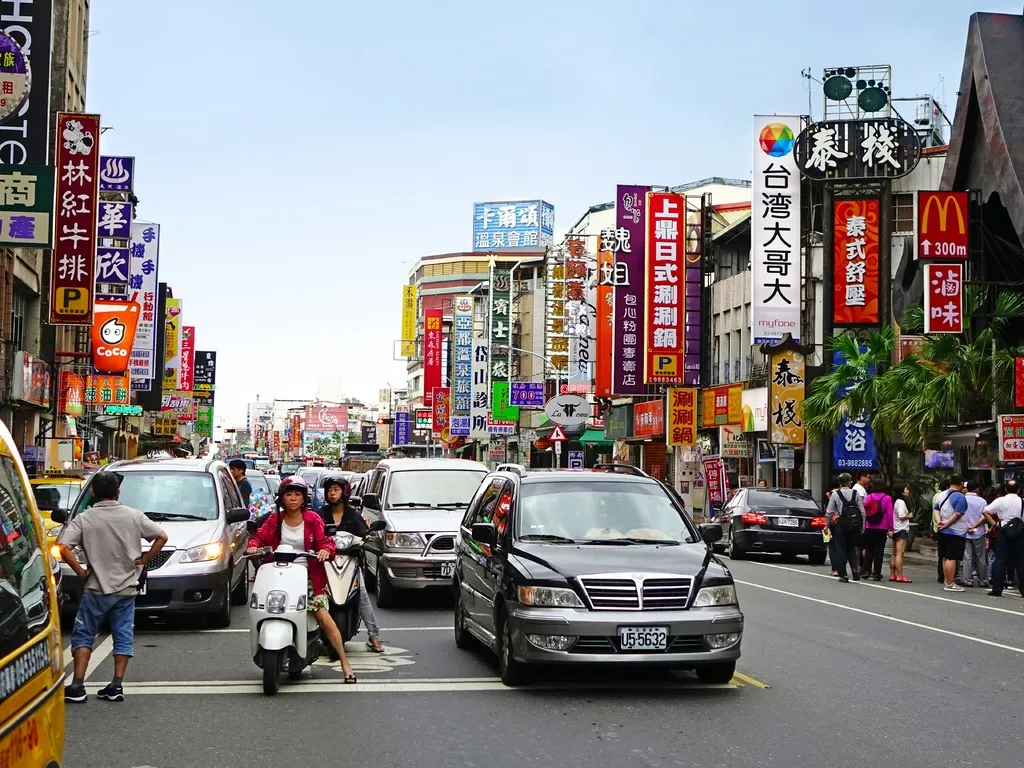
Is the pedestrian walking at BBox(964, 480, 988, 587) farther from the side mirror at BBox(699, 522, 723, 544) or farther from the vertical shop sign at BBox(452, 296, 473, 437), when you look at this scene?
the vertical shop sign at BBox(452, 296, 473, 437)

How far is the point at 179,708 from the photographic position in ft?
31.4

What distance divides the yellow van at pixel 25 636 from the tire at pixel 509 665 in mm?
5478

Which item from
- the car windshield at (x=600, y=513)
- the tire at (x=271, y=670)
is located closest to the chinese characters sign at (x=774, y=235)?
the car windshield at (x=600, y=513)

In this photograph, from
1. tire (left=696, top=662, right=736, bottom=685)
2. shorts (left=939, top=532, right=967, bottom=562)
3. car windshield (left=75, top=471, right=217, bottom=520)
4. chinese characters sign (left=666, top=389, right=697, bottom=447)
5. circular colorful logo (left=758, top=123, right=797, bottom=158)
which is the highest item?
circular colorful logo (left=758, top=123, right=797, bottom=158)

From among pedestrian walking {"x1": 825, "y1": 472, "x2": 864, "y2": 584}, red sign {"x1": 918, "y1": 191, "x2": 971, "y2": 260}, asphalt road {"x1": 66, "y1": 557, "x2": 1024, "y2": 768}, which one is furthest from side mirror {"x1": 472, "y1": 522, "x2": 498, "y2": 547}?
red sign {"x1": 918, "y1": 191, "x2": 971, "y2": 260}

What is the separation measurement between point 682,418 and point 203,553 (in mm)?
38086

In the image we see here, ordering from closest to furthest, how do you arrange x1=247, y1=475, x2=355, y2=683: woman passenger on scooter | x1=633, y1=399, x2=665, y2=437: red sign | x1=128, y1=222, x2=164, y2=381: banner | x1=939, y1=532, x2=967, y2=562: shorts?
x1=247, y1=475, x2=355, y2=683: woman passenger on scooter
x1=939, y1=532, x2=967, y2=562: shorts
x1=128, y1=222, x2=164, y2=381: banner
x1=633, y1=399, x2=665, y2=437: red sign

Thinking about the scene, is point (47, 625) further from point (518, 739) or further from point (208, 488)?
point (208, 488)

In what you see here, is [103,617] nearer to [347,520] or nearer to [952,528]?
[347,520]

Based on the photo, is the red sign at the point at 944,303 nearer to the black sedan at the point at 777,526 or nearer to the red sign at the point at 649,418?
the black sedan at the point at 777,526

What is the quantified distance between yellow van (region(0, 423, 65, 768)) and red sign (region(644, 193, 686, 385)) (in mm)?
43334

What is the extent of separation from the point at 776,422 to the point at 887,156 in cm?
864

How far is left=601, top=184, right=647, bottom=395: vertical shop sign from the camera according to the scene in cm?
4922

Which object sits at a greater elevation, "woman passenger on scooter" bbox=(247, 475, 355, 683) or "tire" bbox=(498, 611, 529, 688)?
"woman passenger on scooter" bbox=(247, 475, 355, 683)
